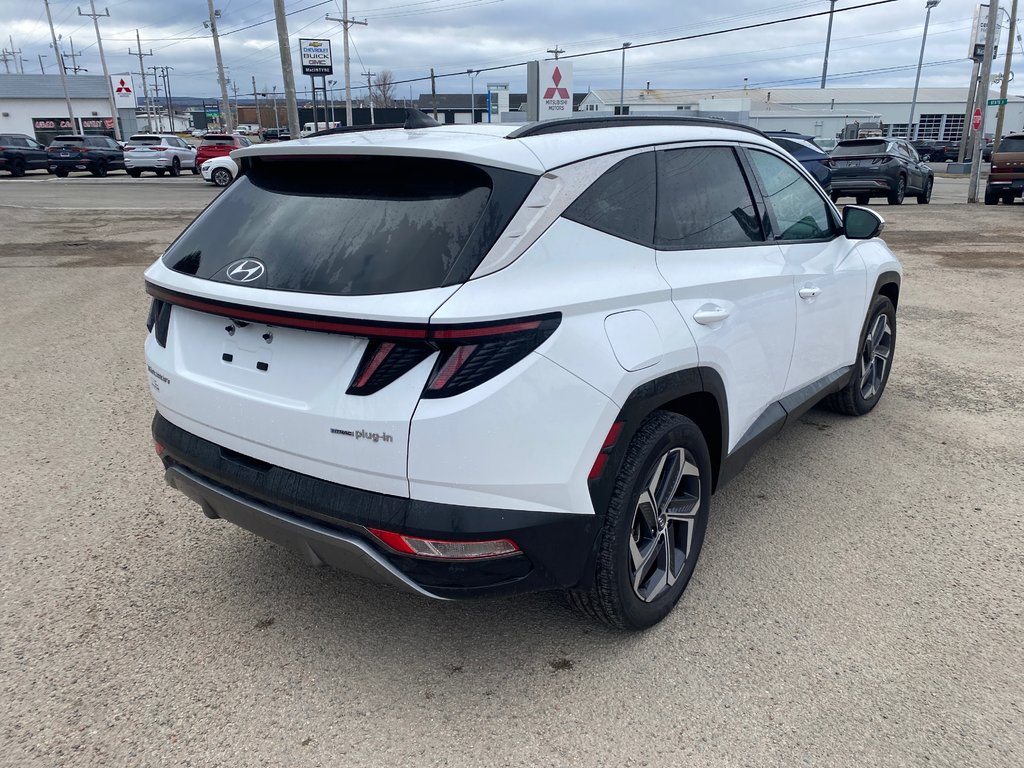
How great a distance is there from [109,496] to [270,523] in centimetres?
195

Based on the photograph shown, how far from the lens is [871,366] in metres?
5.02

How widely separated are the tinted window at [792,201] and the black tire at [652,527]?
54.6 inches

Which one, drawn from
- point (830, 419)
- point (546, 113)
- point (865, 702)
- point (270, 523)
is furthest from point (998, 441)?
point (546, 113)

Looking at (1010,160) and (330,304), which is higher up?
(330,304)

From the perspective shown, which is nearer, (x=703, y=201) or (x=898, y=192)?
(x=703, y=201)

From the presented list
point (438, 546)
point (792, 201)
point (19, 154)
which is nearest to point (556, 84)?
point (792, 201)

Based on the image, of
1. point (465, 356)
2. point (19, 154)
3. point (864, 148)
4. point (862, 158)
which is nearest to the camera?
point (465, 356)

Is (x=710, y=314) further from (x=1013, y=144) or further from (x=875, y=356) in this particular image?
(x=1013, y=144)

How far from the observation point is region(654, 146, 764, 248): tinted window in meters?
2.90

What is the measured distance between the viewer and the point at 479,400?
2100mm

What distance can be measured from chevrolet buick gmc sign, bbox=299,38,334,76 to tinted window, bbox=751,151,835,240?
208 ft

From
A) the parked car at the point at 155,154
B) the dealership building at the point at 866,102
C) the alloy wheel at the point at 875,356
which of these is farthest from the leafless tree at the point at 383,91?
the alloy wheel at the point at 875,356

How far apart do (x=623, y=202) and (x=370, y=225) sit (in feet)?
2.94

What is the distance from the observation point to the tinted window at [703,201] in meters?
2.90
